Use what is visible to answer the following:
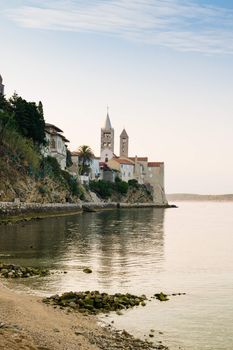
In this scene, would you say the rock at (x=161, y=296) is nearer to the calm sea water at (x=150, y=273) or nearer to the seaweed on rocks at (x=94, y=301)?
the calm sea water at (x=150, y=273)

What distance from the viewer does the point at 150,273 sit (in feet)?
107

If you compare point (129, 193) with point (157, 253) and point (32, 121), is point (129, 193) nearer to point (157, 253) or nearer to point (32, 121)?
point (32, 121)

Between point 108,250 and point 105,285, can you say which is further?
point 108,250

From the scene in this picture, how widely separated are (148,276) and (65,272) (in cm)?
486

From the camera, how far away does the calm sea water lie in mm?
20562

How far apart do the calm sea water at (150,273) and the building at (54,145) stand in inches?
2317

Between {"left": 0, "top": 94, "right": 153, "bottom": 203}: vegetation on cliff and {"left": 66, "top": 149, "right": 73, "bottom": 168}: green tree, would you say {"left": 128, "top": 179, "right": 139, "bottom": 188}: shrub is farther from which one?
{"left": 0, "top": 94, "right": 153, "bottom": 203}: vegetation on cliff

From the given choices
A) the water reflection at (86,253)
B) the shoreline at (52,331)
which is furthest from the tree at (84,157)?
the shoreline at (52,331)

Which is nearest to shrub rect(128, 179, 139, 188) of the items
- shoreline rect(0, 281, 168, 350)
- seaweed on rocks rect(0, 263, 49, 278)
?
seaweed on rocks rect(0, 263, 49, 278)

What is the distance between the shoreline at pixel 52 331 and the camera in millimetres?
15998

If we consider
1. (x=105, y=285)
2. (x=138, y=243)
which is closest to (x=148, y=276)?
(x=105, y=285)

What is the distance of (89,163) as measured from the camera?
15225 centimetres

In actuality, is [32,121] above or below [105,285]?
above

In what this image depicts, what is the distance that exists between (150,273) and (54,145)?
91047 millimetres
